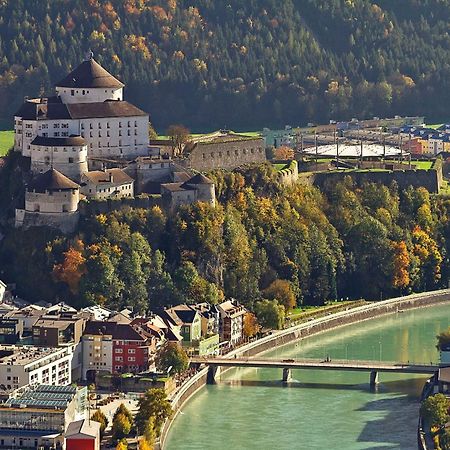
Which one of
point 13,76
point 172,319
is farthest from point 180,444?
point 13,76

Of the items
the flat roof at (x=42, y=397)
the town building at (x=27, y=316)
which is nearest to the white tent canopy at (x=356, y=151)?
the town building at (x=27, y=316)

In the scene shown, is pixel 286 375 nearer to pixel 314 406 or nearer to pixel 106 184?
pixel 314 406

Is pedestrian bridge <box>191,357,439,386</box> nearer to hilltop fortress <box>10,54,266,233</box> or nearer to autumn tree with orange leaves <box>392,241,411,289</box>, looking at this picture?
hilltop fortress <box>10,54,266,233</box>

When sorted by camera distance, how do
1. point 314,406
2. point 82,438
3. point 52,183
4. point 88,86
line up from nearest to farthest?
point 82,438 < point 314,406 < point 52,183 < point 88,86

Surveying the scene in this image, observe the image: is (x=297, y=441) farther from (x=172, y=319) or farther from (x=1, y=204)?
(x=1, y=204)

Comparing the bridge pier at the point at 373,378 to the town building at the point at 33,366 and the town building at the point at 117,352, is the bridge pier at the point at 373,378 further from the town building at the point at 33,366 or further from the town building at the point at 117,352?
the town building at the point at 33,366

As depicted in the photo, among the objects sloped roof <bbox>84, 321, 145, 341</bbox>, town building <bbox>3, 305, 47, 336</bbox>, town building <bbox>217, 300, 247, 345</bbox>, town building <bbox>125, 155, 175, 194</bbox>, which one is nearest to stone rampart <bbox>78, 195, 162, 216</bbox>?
town building <bbox>125, 155, 175, 194</bbox>

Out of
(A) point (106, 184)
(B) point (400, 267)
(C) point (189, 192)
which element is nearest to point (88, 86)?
(A) point (106, 184)
